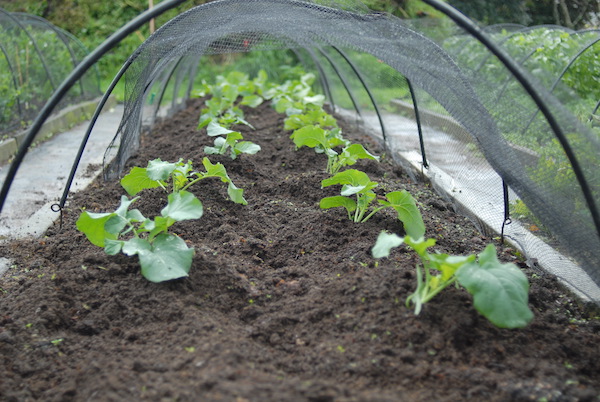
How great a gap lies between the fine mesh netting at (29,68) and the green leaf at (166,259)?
17.7ft

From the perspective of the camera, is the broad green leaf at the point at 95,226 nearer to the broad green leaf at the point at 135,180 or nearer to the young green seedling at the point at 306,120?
the broad green leaf at the point at 135,180

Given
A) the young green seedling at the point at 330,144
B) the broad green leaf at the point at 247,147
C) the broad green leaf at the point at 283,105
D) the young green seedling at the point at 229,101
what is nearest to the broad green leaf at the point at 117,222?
the broad green leaf at the point at 247,147

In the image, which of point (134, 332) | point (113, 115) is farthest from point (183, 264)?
point (113, 115)

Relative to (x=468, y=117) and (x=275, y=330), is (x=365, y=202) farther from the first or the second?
(x=275, y=330)

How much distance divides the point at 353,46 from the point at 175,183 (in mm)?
1487

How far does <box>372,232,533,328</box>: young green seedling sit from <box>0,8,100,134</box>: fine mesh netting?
6436 mm

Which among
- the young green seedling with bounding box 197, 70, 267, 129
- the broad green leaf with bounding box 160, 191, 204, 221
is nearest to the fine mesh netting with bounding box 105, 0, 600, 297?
the broad green leaf with bounding box 160, 191, 204, 221

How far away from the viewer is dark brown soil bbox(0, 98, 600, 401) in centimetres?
206

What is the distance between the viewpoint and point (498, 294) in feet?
7.34

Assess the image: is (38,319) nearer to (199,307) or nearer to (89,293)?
(89,293)

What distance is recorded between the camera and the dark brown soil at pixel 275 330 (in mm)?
2064

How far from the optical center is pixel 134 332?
2451 mm

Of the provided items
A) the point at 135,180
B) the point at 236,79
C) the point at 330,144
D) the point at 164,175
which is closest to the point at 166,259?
the point at 164,175

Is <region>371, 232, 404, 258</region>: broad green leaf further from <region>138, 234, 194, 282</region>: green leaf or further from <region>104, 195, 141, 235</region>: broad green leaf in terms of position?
<region>104, 195, 141, 235</region>: broad green leaf
